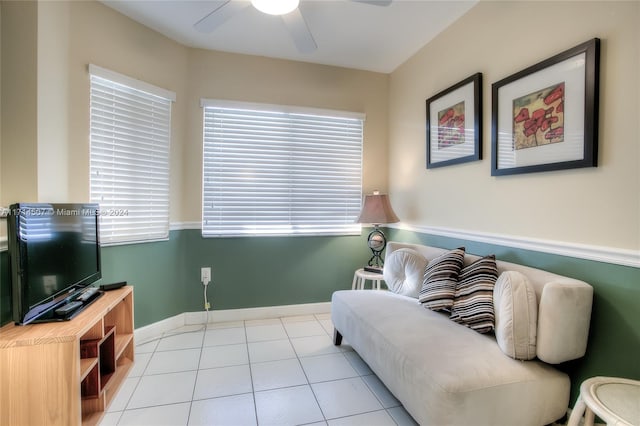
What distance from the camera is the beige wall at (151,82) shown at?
1809mm

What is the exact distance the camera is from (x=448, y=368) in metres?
1.36

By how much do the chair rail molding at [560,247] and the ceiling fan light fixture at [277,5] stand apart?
189 centimetres

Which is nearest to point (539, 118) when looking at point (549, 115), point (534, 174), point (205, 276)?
point (549, 115)

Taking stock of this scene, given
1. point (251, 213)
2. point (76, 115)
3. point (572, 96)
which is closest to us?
point (572, 96)

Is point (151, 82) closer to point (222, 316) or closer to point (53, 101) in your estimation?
point (53, 101)

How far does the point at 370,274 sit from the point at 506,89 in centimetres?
177

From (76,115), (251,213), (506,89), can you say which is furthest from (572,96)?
(76,115)

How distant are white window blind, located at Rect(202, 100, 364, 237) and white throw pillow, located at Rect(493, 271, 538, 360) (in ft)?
6.35

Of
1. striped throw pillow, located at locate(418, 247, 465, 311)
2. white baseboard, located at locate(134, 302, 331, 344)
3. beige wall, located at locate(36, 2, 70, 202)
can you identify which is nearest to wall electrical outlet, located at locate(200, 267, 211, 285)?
white baseboard, located at locate(134, 302, 331, 344)

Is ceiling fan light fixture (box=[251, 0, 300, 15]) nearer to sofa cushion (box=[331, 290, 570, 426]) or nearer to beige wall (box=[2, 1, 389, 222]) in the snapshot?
beige wall (box=[2, 1, 389, 222])

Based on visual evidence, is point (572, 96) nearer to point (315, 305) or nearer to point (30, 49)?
point (315, 305)

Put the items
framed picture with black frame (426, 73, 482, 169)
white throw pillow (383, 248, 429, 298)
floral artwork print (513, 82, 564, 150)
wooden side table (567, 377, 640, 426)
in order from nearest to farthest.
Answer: wooden side table (567, 377, 640, 426) → floral artwork print (513, 82, 564, 150) → framed picture with black frame (426, 73, 482, 169) → white throw pillow (383, 248, 429, 298)

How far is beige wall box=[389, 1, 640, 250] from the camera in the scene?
54.9 inches

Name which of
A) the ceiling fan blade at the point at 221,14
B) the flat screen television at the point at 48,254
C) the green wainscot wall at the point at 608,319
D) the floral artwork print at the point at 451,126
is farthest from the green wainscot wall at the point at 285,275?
the ceiling fan blade at the point at 221,14
